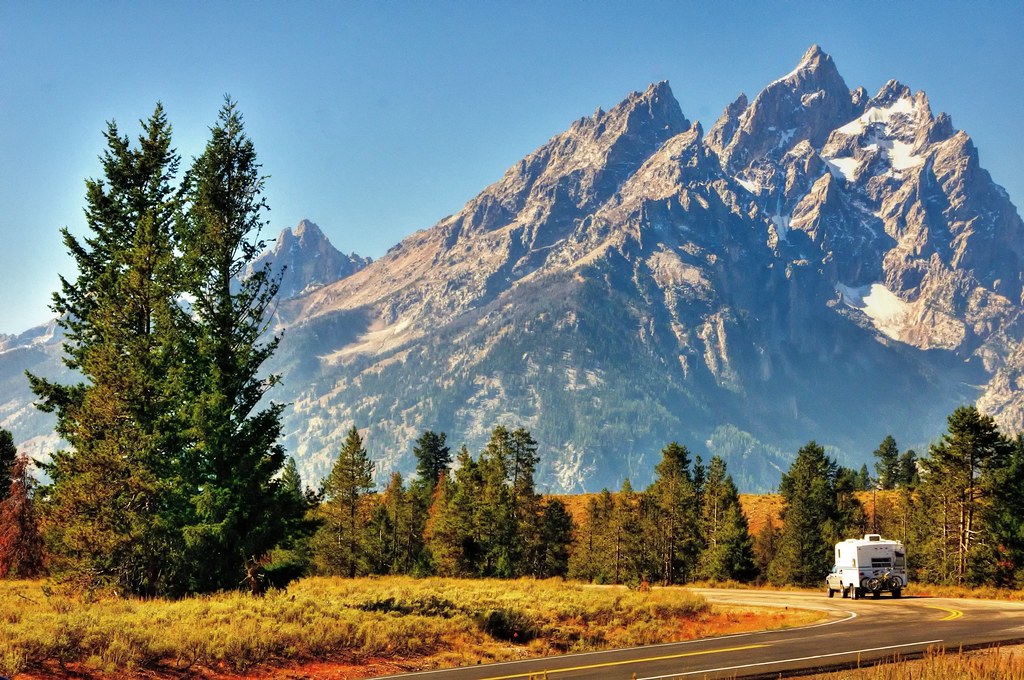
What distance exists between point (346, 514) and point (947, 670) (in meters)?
66.5

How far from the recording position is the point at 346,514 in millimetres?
80375

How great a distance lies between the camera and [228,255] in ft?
114

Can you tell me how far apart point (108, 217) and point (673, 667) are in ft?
94.3

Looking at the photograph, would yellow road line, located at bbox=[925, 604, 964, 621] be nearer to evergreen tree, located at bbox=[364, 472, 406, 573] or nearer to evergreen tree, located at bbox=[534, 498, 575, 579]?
evergreen tree, located at bbox=[534, 498, 575, 579]

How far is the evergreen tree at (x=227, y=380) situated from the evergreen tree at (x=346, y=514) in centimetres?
4428

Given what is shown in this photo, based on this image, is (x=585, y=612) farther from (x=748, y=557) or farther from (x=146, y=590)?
(x=748, y=557)

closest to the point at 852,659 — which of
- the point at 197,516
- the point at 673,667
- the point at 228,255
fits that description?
the point at 673,667

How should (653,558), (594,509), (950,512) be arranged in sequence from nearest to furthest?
1. (950,512)
2. (653,558)
3. (594,509)

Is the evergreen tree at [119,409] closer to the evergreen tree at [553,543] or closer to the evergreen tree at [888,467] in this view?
the evergreen tree at [553,543]

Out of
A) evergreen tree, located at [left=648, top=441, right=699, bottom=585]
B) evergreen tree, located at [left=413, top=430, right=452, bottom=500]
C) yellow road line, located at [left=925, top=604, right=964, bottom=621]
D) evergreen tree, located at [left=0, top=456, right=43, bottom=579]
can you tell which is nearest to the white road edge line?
yellow road line, located at [left=925, top=604, right=964, bottom=621]

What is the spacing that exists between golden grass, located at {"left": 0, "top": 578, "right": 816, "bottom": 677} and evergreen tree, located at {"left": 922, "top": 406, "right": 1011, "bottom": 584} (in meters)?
25.0

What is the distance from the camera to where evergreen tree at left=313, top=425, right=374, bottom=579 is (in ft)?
258

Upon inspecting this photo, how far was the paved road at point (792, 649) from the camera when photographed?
22297 mm

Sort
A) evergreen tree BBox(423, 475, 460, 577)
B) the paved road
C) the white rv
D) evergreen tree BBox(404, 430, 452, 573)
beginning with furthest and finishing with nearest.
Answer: evergreen tree BBox(404, 430, 452, 573) → evergreen tree BBox(423, 475, 460, 577) → the white rv → the paved road
